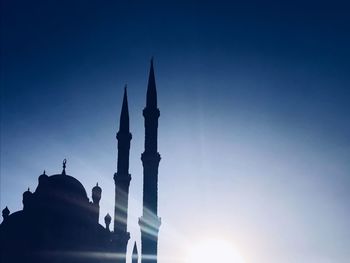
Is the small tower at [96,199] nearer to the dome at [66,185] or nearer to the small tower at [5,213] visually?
the dome at [66,185]

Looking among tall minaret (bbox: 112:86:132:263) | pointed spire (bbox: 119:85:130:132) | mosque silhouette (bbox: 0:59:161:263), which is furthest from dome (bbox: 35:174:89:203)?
pointed spire (bbox: 119:85:130:132)

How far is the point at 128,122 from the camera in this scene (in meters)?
34.4

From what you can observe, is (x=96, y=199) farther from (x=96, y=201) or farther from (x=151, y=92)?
(x=151, y=92)

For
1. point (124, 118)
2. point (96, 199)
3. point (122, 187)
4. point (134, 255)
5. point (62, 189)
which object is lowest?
point (134, 255)

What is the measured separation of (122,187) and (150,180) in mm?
3559

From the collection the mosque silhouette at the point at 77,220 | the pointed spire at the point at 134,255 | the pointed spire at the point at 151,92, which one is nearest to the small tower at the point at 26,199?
the mosque silhouette at the point at 77,220

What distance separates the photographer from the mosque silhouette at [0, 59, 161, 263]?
95.4 feet

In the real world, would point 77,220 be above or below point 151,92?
below

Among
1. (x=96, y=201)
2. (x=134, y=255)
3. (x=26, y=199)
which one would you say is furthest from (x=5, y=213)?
(x=134, y=255)

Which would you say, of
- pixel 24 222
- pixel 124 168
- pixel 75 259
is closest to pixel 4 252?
pixel 24 222

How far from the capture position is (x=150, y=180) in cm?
2908

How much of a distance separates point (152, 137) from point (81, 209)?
6.52m

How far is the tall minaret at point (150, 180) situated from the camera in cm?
2750

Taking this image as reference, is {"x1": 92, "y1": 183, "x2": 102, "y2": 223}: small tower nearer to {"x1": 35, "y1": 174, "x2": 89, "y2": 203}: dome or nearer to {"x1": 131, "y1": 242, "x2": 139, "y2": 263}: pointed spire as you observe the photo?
{"x1": 35, "y1": 174, "x2": 89, "y2": 203}: dome
